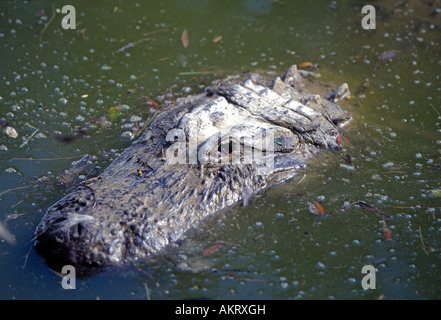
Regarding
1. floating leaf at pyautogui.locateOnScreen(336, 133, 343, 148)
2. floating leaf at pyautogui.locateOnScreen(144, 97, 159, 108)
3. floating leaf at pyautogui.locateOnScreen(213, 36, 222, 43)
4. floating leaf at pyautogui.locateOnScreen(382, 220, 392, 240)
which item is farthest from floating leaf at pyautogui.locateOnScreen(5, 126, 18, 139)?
floating leaf at pyautogui.locateOnScreen(382, 220, 392, 240)

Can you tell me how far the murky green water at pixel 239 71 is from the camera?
12.9 feet

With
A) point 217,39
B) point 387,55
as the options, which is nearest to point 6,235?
point 217,39

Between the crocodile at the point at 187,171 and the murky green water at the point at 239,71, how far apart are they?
171 mm

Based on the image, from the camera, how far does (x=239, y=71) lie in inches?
261

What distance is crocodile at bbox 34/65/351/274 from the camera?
377 centimetres

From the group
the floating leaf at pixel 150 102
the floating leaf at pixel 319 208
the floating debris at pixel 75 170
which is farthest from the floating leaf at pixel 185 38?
the floating leaf at pixel 319 208

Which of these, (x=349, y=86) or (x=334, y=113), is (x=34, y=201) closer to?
(x=334, y=113)

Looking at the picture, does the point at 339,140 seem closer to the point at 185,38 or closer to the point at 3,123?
the point at 185,38

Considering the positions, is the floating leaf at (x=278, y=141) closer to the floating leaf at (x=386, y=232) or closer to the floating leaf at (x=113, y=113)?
the floating leaf at (x=386, y=232)

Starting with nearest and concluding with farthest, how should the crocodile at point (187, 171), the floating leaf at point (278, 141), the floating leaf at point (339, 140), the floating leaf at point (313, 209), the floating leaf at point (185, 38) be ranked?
the crocodile at point (187, 171) < the floating leaf at point (313, 209) < the floating leaf at point (278, 141) < the floating leaf at point (339, 140) < the floating leaf at point (185, 38)

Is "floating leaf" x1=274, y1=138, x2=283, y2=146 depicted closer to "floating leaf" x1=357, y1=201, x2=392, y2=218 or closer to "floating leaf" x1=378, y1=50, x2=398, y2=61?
"floating leaf" x1=357, y1=201, x2=392, y2=218
